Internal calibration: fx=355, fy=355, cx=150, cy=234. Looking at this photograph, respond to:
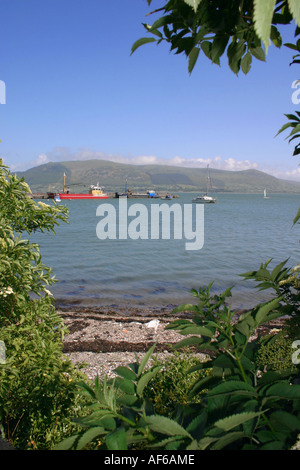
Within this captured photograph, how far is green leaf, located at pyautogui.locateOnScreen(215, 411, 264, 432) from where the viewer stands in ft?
3.32

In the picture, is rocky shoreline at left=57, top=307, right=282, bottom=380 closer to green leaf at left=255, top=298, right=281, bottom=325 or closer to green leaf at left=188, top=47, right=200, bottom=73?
green leaf at left=255, top=298, right=281, bottom=325

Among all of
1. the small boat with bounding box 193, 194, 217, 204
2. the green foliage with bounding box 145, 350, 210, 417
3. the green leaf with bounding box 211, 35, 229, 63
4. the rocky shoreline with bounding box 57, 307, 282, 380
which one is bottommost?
the rocky shoreline with bounding box 57, 307, 282, 380

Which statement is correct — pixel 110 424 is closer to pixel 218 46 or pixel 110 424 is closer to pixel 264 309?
pixel 264 309

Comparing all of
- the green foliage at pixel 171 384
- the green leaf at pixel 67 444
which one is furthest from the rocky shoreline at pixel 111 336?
the green leaf at pixel 67 444

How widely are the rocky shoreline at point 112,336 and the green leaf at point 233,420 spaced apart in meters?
6.29

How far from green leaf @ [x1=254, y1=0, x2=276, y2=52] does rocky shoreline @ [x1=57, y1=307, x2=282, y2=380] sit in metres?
6.97

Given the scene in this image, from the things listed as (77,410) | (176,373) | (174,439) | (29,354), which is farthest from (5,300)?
(174,439)

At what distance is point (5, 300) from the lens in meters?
3.04

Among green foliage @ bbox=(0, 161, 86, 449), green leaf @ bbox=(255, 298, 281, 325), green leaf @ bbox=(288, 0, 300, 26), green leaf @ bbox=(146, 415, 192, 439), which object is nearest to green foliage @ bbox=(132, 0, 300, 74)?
green leaf @ bbox=(288, 0, 300, 26)

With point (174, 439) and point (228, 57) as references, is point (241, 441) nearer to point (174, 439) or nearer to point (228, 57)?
point (174, 439)

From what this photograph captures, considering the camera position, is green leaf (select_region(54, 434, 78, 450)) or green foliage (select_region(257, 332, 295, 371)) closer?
green leaf (select_region(54, 434, 78, 450))

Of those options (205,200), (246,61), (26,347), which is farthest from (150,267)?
(205,200)

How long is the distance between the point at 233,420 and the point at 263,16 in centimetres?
102
